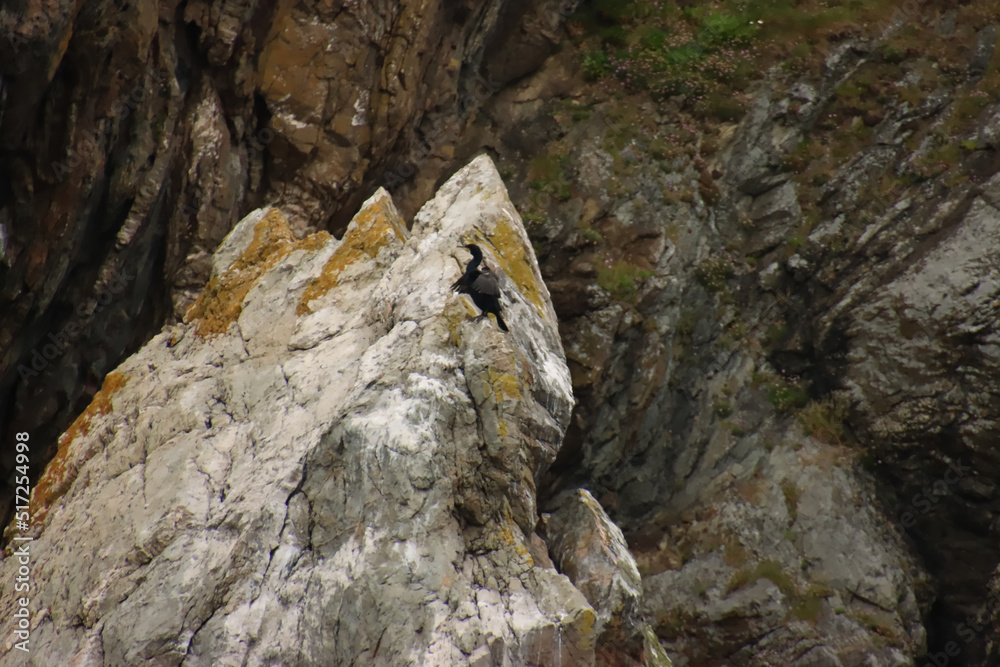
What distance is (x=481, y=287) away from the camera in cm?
778

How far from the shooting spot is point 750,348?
57.1 feet

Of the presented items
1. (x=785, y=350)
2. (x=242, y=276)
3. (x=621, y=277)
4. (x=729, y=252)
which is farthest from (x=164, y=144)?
(x=785, y=350)

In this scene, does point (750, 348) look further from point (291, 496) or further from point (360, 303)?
point (291, 496)

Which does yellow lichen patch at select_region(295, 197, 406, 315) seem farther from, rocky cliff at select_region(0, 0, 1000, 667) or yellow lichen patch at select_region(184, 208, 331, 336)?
rocky cliff at select_region(0, 0, 1000, 667)

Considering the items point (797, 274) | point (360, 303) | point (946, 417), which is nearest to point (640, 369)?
point (797, 274)

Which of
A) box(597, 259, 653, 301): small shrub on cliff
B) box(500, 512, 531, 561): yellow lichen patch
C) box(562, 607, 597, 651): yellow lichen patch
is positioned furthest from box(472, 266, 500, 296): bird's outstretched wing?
box(597, 259, 653, 301): small shrub on cliff

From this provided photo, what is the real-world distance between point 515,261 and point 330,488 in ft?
11.9

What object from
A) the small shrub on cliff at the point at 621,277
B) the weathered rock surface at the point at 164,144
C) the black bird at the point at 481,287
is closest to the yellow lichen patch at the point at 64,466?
the weathered rock surface at the point at 164,144

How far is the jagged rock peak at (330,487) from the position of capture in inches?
257

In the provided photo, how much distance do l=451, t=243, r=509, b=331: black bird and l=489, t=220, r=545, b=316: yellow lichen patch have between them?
837 millimetres

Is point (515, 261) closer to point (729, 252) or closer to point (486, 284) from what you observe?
point (486, 284)

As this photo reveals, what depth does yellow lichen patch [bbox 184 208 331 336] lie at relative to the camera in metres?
9.40

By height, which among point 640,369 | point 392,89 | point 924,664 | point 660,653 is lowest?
point 924,664

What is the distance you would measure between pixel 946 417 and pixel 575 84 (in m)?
11.8
